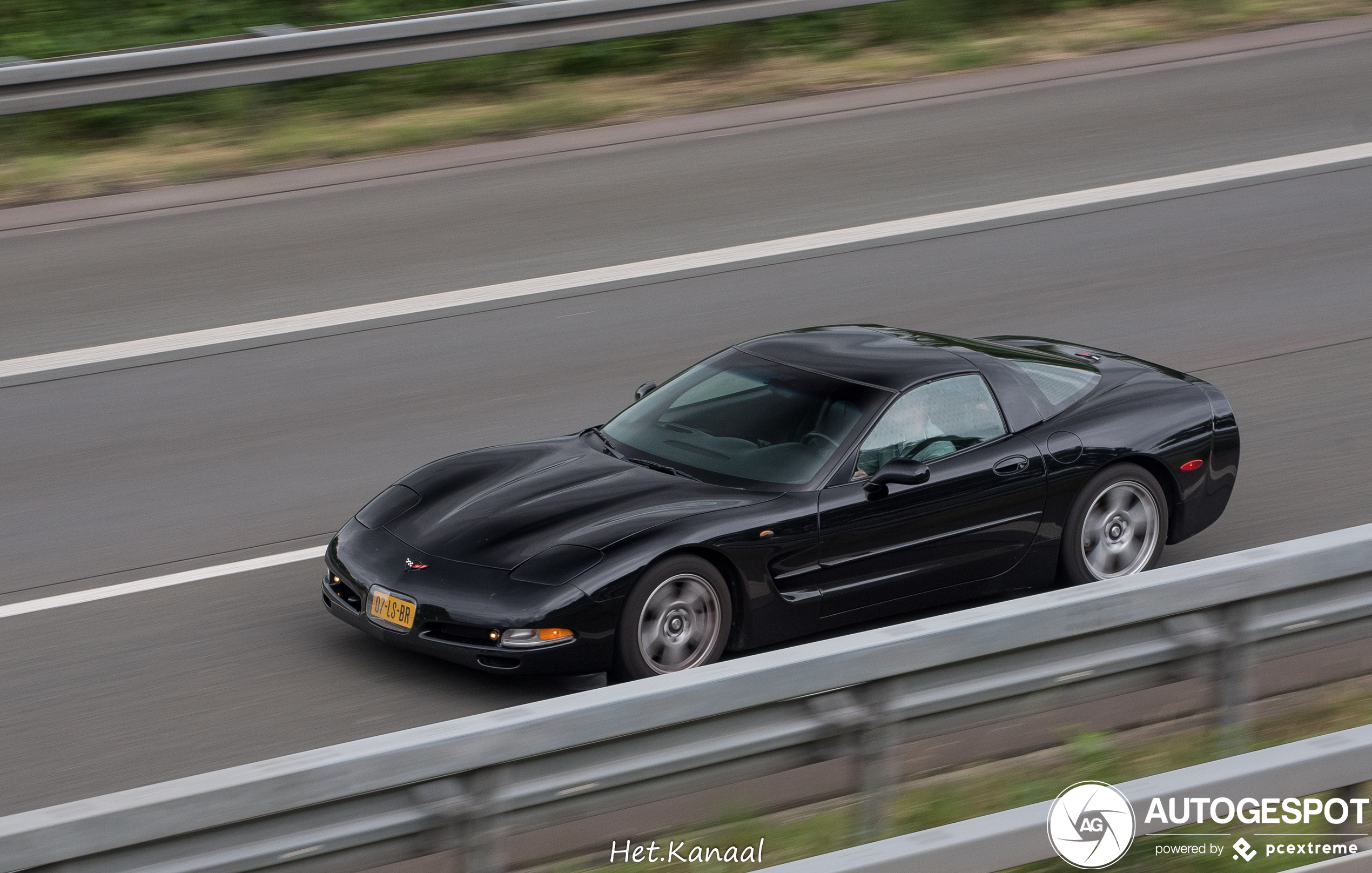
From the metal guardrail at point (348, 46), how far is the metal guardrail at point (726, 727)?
1081 centimetres

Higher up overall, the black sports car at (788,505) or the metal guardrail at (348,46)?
the metal guardrail at (348,46)

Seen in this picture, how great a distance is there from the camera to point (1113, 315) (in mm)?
11227

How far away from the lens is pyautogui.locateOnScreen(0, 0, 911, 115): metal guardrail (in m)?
13.5

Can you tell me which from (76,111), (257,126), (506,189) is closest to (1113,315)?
(506,189)

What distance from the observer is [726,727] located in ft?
14.1

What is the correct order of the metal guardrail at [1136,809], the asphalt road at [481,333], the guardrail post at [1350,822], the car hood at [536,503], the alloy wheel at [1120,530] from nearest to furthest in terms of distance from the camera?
the metal guardrail at [1136,809] < the guardrail post at [1350,822] < the car hood at [536,503] < the asphalt road at [481,333] < the alloy wheel at [1120,530]

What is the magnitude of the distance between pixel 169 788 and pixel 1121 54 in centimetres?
1451

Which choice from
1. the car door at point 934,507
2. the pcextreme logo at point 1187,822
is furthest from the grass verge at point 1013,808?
the car door at point 934,507

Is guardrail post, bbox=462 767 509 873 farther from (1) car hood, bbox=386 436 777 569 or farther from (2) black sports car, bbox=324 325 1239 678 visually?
(1) car hood, bbox=386 436 777 569

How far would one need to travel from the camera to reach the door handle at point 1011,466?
7.27 metres

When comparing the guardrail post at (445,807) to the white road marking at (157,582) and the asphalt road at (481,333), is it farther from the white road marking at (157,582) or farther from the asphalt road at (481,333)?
the white road marking at (157,582)

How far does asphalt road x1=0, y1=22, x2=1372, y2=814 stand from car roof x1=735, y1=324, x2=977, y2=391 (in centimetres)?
163

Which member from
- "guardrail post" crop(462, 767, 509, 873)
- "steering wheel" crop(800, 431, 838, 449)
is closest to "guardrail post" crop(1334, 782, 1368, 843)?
"guardrail post" crop(462, 767, 509, 873)

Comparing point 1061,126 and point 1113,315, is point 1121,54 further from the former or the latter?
point 1113,315
